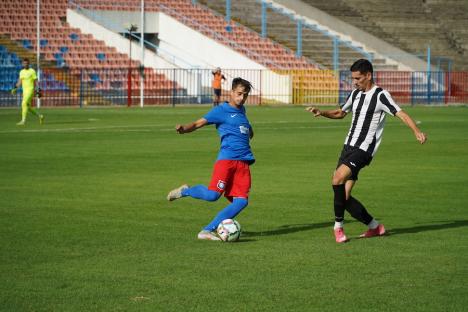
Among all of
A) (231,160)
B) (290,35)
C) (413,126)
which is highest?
(290,35)

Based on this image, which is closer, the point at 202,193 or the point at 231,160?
the point at 231,160

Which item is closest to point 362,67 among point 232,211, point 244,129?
point 244,129

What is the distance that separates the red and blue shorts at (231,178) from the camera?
35.6 feet

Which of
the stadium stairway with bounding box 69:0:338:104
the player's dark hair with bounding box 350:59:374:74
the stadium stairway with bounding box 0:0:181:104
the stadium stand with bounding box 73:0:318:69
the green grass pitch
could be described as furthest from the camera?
the stadium stand with bounding box 73:0:318:69

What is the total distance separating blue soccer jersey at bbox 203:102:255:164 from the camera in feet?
35.8

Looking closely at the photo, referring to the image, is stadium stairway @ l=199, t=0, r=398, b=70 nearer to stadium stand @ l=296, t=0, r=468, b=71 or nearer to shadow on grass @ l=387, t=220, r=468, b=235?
stadium stand @ l=296, t=0, r=468, b=71

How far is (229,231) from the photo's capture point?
10.5m

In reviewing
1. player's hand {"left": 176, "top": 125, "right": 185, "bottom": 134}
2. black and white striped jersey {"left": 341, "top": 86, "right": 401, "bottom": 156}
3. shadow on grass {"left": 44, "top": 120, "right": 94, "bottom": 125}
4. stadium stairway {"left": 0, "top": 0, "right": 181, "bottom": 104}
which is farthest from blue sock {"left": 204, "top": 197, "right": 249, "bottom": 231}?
stadium stairway {"left": 0, "top": 0, "right": 181, "bottom": 104}

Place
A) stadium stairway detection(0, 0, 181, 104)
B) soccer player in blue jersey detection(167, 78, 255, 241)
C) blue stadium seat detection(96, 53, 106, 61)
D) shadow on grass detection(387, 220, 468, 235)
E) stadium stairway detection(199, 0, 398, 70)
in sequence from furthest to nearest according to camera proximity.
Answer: stadium stairway detection(199, 0, 398, 70) < blue stadium seat detection(96, 53, 106, 61) < stadium stairway detection(0, 0, 181, 104) < shadow on grass detection(387, 220, 468, 235) < soccer player in blue jersey detection(167, 78, 255, 241)

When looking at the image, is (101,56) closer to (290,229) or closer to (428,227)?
(290,229)

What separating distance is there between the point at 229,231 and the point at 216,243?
7.0 inches

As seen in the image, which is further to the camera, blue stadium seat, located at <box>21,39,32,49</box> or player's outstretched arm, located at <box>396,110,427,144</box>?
blue stadium seat, located at <box>21,39,32,49</box>

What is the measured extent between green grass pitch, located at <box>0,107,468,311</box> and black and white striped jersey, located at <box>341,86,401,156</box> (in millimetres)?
1011

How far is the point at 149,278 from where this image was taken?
8.55 meters
